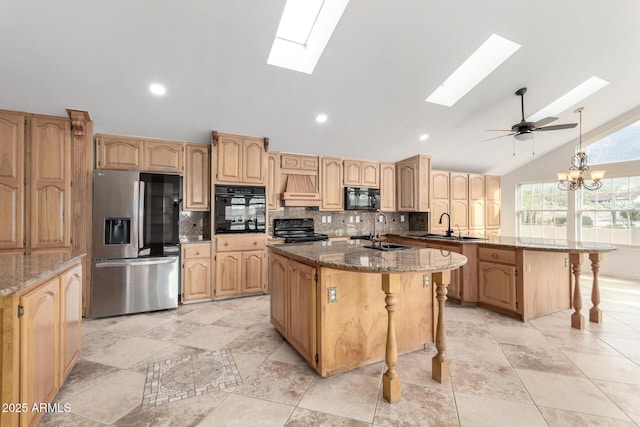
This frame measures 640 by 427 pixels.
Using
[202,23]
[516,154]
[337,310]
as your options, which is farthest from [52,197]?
[516,154]

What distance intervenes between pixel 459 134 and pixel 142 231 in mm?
5254

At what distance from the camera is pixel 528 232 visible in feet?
21.7

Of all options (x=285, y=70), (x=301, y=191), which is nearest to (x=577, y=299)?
(x=301, y=191)

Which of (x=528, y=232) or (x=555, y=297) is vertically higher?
(x=528, y=232)

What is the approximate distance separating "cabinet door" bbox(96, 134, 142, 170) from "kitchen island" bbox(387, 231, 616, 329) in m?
4.45

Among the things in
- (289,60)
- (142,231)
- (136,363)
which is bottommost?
(136,363)

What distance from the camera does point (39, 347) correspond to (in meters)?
1.52

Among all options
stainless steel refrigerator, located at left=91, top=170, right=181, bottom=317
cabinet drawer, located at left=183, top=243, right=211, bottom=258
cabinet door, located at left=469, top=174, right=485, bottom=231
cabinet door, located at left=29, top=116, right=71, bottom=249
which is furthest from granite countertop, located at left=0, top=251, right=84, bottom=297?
cabinet door, located at left=469, top=174, right=485, bottom=231

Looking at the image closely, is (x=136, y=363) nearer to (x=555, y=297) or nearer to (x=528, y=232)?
(x=555, y=297)

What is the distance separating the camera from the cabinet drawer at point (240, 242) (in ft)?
12.9

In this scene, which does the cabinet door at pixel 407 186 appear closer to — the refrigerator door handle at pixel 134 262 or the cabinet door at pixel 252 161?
the cabinet door at pixel 252 161

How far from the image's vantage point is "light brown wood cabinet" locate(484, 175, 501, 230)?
6.38 m

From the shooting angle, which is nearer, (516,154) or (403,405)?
(403,405)

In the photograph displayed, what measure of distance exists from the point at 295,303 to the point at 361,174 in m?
3.48
